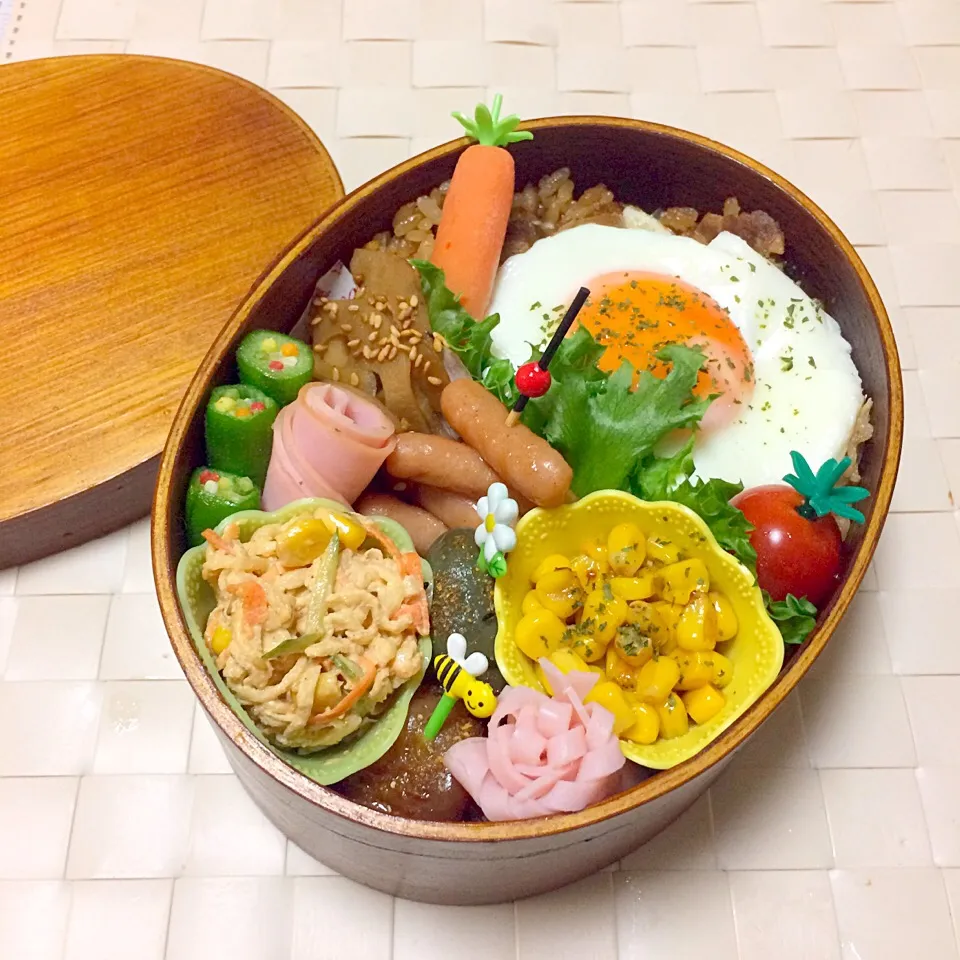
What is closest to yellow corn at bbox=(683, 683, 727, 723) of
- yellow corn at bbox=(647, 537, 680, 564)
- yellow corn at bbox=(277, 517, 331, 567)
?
yellow corn at bbox=(647, 537, 680, 564)

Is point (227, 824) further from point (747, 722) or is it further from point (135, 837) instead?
point (747, 722)

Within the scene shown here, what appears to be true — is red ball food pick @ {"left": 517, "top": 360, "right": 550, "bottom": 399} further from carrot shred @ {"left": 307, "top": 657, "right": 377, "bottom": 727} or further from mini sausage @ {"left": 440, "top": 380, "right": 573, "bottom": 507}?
carrot shred @ {"left": 307, "top": 657, "right": 377, "bottom": 727}

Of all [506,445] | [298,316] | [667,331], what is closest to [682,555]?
[506,445]

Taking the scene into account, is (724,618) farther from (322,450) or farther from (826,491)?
(322,450)

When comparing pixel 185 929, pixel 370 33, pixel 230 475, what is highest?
pixel 370 33

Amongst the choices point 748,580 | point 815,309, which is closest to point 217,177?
point 815,309
